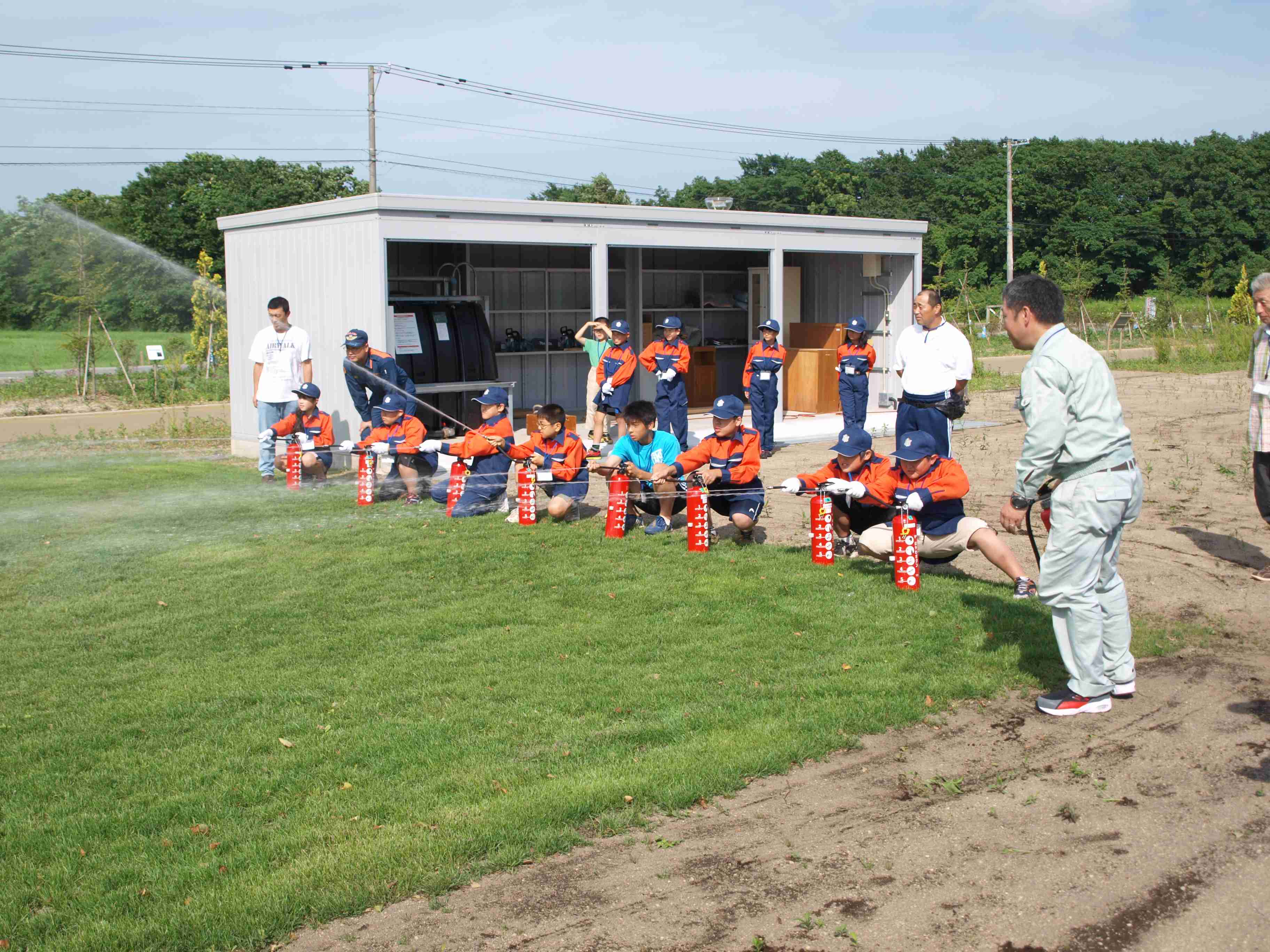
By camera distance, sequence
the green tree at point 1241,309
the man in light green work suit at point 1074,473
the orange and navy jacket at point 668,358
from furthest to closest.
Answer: the green tree at point 1241,309 < the orange and navy jacket at point 668,358 < the man in light green work suit at point 1074,473

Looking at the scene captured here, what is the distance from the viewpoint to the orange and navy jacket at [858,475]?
28.2 feet

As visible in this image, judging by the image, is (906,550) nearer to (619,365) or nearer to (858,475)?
(858,475)

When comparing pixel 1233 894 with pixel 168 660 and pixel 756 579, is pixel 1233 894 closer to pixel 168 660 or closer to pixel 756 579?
pixel 756 579

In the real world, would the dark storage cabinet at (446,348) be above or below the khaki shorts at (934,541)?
above

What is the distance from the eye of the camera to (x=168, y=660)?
23.4ft

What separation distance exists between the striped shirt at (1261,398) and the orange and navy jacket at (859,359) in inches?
249

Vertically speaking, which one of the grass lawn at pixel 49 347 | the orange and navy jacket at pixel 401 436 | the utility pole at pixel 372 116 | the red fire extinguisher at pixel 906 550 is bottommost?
the red fire extinguisher at pixel 906 550

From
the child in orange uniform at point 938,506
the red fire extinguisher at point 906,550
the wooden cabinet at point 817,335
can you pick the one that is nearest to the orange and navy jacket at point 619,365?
the child in orange uniform at point 938,506

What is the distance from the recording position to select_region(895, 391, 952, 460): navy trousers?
9.87 meters

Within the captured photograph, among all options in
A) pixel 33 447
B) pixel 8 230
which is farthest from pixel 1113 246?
pixel 33 447

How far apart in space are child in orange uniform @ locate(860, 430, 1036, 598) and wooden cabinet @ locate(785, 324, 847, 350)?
11589 mm

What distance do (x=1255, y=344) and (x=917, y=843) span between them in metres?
5.89

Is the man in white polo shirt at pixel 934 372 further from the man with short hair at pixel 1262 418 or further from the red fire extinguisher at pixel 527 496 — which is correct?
the red fire extinguisher at pixel 527 496

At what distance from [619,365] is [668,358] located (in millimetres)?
660
